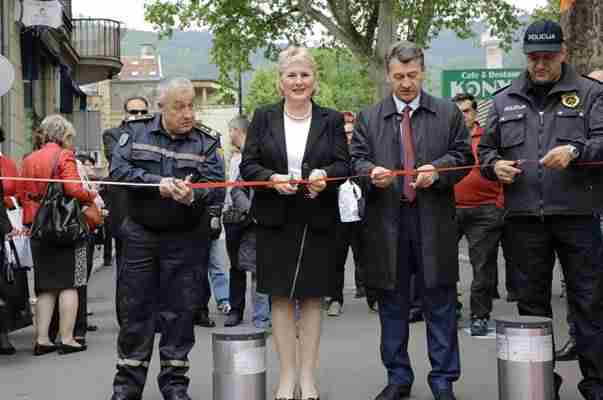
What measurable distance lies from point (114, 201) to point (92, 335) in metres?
1.31

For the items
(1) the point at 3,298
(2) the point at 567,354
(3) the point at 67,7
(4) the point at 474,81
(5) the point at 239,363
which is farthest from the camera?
(3) the point at 67,7

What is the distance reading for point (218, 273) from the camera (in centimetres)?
1101

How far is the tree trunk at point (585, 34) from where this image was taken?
33.4 ft

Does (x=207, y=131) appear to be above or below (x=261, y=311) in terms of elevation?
above

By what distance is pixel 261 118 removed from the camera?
20.8 feet

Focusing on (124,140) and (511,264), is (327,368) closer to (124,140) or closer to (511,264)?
(511,264)

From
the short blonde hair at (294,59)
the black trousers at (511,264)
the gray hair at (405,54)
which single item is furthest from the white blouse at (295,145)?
the black trousers at (511,264)

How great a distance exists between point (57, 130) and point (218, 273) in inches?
117

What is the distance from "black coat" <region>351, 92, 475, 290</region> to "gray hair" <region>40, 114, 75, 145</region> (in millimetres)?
3221

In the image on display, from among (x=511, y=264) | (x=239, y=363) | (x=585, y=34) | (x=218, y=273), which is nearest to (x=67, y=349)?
(x=218, y=273)

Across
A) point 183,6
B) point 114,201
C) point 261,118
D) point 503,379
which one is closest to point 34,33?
point 183,6

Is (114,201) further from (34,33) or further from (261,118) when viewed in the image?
(34,33)

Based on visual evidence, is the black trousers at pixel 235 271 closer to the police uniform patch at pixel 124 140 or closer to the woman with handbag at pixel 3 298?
the woman with handbag at pixel 3 298

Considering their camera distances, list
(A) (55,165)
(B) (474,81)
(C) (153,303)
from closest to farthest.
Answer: (C) (153,303), (A) (55,165), (B) (474,81)
